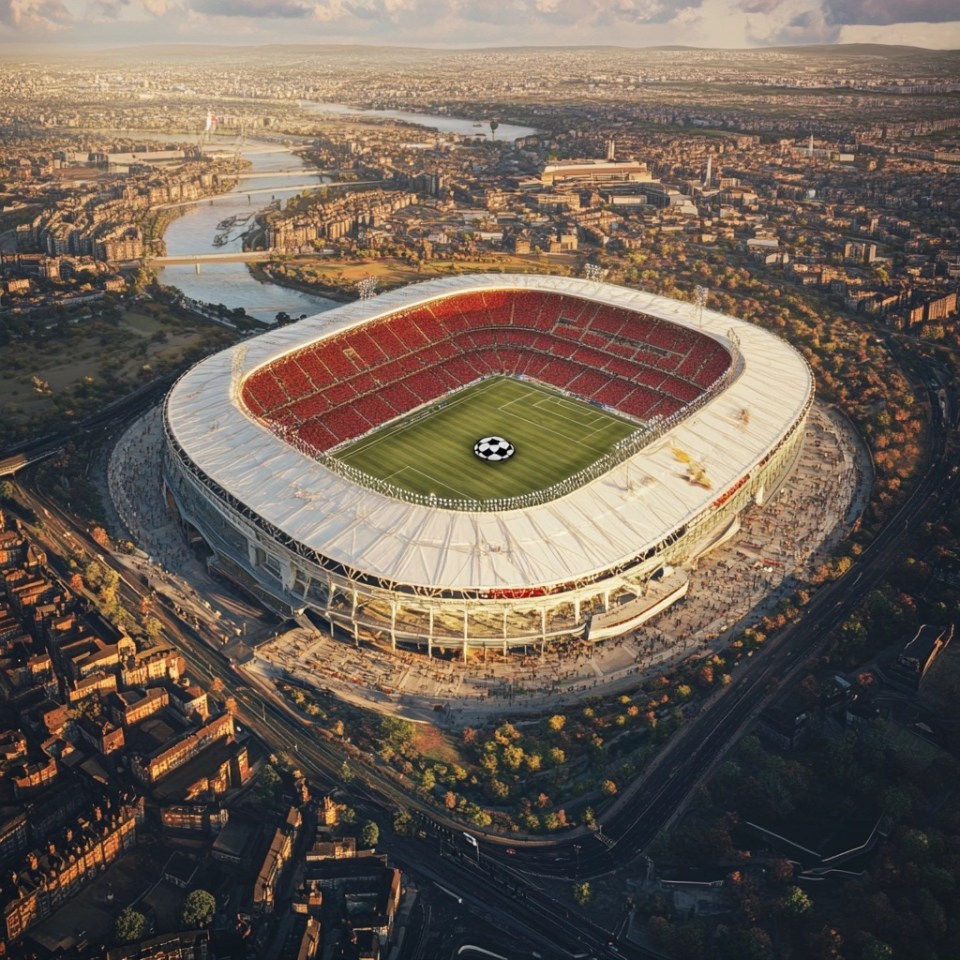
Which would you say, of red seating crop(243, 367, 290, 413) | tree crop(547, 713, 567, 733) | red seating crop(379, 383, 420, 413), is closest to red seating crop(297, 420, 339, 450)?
red seating crop(243, 367, 290, 413)

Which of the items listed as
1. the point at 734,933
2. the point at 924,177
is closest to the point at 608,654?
the point at 734,933

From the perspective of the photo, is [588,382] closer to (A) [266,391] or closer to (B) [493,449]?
(B) [493,449]

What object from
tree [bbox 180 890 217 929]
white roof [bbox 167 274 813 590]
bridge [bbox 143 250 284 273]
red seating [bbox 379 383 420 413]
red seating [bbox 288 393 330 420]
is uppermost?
white roof [bbox 167 274 813 590]

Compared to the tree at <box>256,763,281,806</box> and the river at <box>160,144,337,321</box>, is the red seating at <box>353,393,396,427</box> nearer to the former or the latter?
the tree at <box>256,763,281,806</box>

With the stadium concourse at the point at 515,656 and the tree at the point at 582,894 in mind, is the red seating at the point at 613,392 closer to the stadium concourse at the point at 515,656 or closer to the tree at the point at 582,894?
the stadium concourse at the point at 515,656

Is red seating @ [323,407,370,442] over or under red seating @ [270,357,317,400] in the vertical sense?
under

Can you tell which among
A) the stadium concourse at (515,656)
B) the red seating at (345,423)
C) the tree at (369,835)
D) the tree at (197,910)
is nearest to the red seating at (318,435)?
the red seating at (345,423)
